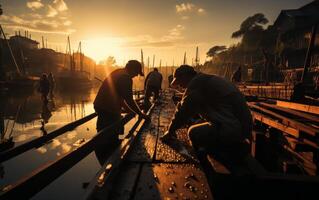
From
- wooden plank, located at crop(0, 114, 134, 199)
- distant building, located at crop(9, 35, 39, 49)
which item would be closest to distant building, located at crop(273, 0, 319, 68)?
wooden plank, located at crop(0, 114, 134, 199)

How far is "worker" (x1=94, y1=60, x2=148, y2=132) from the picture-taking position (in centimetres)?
552

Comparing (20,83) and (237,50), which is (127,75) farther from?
(237,50)

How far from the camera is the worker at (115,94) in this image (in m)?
5.52

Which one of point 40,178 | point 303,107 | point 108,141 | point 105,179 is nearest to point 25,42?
point 108,141

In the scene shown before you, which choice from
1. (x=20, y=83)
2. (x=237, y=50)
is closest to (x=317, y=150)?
(x=20, y=83)

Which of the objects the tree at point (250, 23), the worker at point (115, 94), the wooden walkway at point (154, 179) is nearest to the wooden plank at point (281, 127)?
the wooden walkway at point (154, 179)

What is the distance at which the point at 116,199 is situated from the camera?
7.79 feet

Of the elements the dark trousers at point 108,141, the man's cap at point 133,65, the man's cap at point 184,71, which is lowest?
the dark trousers at point 108,141

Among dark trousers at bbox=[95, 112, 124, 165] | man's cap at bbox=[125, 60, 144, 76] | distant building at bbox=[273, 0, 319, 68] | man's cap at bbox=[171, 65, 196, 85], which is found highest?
distant building at bbox=[273, 0, 319, 68]

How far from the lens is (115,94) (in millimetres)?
5605

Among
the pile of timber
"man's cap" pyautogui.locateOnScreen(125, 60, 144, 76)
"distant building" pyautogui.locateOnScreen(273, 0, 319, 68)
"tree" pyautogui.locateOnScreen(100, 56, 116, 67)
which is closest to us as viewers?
the pile of timber

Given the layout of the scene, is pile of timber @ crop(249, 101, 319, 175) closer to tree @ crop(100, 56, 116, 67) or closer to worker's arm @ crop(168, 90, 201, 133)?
worker's arm @ crop(168, 90, 201, 133)

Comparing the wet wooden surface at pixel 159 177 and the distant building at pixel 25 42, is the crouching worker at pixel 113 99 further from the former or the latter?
the distant building at pixel 25 42

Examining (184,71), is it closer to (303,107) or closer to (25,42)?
(303,107)
